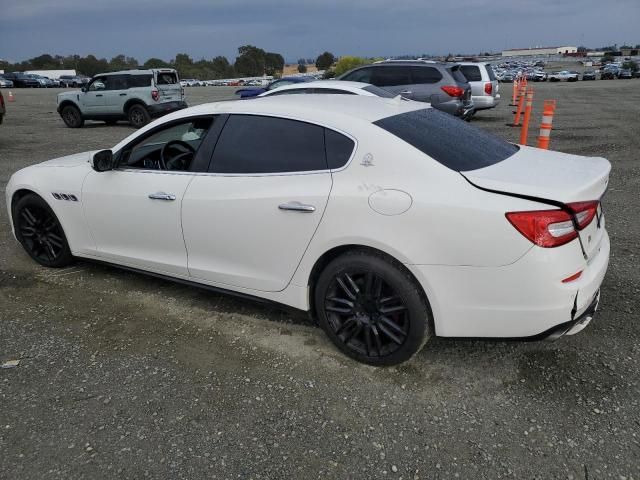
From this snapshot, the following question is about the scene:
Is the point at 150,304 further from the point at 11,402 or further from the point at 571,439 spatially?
the point at 571,439

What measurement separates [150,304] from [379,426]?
2200 mm

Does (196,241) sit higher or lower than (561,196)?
lower

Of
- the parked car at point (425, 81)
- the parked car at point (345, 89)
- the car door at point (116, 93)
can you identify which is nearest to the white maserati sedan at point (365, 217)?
the parked car at point (345, 89)

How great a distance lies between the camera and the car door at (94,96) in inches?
617

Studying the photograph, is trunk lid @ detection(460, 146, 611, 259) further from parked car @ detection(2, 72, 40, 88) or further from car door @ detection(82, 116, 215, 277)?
parked car @ detection(2, 72, 40, 88)

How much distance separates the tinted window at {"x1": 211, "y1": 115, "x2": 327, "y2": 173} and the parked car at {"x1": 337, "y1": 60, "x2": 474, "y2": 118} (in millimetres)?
9291

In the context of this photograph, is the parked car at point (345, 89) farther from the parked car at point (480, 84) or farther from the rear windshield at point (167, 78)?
the parked car at point (480, 84)

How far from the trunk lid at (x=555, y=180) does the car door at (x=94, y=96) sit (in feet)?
50.4

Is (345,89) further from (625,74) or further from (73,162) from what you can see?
(625,74)

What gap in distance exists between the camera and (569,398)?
2734 millimetres

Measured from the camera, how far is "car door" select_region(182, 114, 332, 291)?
3.03m

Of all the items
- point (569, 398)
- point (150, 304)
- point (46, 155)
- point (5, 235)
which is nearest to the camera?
point (569, 398)

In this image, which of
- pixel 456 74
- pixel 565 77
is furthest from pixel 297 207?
pixel 565 77

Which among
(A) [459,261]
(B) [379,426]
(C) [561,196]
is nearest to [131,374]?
(B) [379,426]
